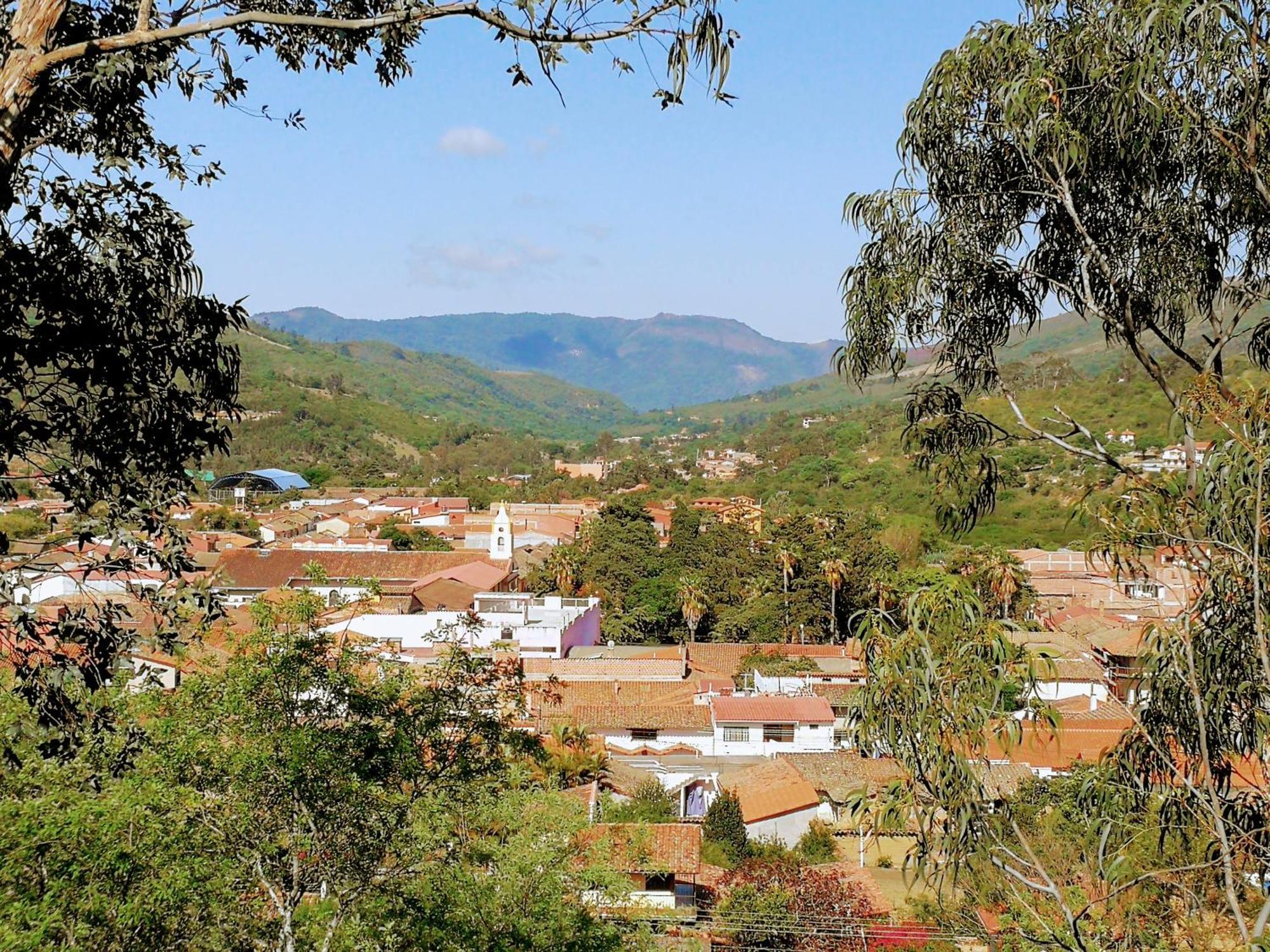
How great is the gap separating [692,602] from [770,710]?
1095 cm

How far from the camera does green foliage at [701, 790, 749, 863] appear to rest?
17062 mm

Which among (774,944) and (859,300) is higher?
(859,300)

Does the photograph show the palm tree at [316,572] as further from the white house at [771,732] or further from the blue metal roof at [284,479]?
the blue metal roof at [284,479]

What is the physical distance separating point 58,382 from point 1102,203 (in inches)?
162

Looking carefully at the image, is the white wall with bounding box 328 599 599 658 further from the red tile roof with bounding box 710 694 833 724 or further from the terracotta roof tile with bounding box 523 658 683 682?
the red tile roof with bounding box 710 694 833 724

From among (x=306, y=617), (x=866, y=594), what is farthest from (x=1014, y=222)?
(x=866, y=594)

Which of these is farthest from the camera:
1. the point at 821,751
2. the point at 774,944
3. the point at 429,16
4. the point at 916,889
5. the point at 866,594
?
the point at 866,594

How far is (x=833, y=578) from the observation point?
33188 mm

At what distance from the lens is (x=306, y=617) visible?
24.1 ft

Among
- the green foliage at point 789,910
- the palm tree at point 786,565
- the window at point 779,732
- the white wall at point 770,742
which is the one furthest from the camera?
the palm tree at point 786,565

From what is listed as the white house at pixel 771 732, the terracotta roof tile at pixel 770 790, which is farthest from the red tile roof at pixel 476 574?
the terracotta roof tile at pixel 770 790

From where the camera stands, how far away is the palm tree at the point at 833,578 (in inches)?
1308

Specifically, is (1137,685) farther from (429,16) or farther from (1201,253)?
(429,16)

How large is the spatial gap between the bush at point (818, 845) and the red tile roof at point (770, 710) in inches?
174
